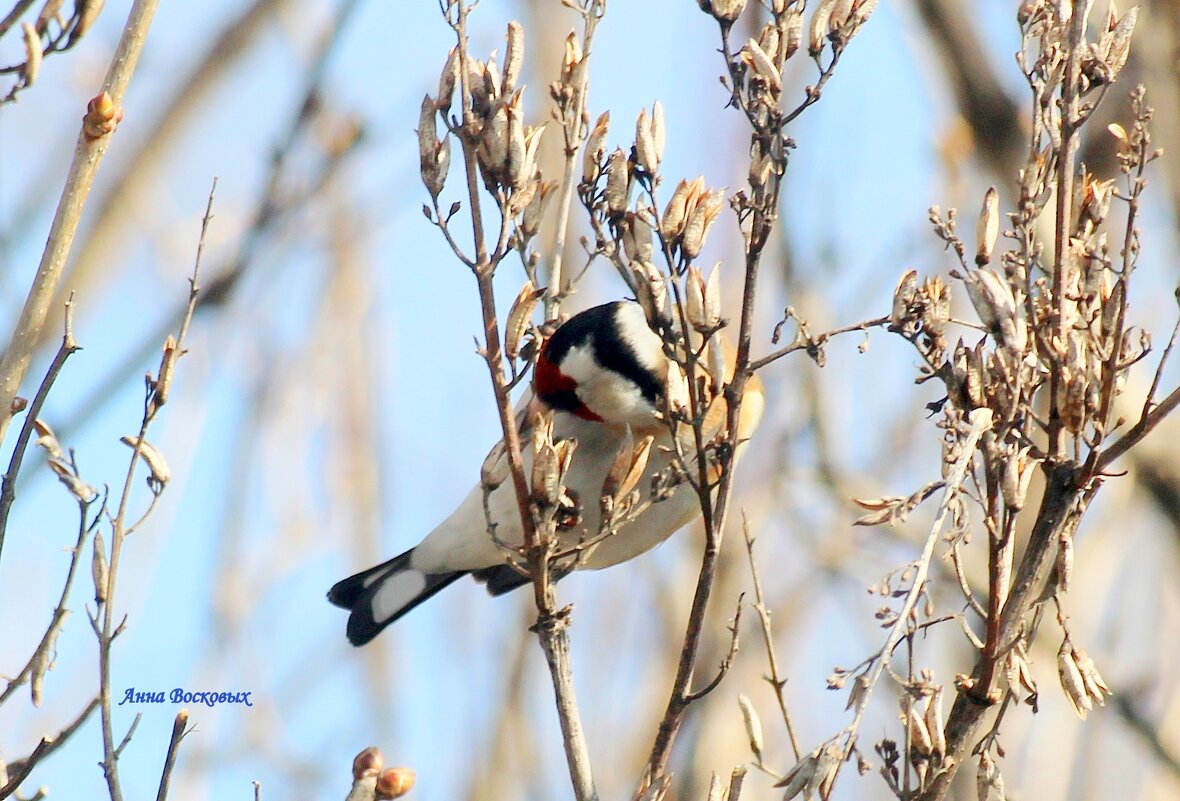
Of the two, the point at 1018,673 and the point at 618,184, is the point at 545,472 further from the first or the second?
the point at 1018,673

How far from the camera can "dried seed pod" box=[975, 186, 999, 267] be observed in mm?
1690

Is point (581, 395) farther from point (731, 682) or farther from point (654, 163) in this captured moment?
point (731, 682)

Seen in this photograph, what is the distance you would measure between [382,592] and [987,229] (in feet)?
8.89

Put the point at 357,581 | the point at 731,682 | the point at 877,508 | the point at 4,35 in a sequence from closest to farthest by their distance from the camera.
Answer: the point at 4,35 < the point at 877,508 < the point at 357,581 < the point at 731,682

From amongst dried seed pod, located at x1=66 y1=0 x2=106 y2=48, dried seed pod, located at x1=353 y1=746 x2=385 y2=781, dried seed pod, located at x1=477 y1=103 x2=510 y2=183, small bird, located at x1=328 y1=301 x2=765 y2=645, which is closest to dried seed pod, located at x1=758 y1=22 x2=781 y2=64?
dried seed pod, located at x1=477 y1=103 x2=510 y2=183

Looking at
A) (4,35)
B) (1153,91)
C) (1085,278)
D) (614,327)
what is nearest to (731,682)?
(614,327)

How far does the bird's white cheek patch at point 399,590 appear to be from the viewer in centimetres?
401

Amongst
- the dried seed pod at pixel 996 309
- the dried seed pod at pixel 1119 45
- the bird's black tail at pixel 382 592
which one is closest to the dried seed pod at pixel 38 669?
the dried seed pod at pixel 996 309

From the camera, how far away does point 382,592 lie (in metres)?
4.05

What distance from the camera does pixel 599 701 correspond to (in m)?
4.71

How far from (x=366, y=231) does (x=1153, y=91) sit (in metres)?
2.49

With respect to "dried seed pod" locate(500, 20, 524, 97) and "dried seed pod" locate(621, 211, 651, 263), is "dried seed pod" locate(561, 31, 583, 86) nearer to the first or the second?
"dried seed pod" locate(500, 20, 524, 97)

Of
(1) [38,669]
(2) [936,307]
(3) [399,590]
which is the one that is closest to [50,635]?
(1) [38,669]

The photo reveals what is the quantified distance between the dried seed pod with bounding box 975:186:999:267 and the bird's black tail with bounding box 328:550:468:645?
2.53m
